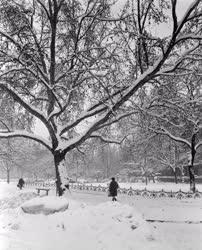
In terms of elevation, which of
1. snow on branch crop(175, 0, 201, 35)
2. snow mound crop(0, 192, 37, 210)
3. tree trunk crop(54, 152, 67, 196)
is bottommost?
snow mound crop(0, 192, 37, 210)

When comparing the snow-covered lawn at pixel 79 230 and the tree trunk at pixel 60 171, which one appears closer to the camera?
the snow-covered lawn at pixel 79 230

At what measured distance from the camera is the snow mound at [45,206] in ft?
35.5

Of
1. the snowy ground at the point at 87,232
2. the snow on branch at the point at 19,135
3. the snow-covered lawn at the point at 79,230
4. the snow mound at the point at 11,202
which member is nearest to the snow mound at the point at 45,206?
the snow-covered lawn at the point at 79,230

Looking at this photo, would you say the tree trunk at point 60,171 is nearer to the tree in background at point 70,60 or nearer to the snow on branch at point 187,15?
the tree in background at point 70,60

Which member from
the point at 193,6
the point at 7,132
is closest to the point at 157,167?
the point at 7,132

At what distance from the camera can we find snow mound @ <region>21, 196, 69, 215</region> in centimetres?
1081

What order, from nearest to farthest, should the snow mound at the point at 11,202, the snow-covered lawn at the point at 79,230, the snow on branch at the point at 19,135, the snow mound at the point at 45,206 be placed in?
the snow-covered lawn at the point at 79,230
the snow mound at the point at 45,206
the snow on branch at the point at 19,135
the snow mound at the point at 11,202

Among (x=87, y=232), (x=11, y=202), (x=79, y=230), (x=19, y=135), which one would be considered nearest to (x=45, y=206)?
(x=79, y=230)

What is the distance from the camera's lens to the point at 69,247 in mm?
8773

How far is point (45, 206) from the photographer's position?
35.6ft

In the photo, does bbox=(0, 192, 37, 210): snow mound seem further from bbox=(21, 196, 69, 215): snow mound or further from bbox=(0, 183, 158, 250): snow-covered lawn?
bbox=(0, 183, 158, 250): snow-covered lawn

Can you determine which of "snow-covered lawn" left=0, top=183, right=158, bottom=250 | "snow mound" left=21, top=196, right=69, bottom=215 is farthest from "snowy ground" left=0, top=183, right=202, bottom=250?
"snow mound" left=21, top=196, right=69, bottom=215

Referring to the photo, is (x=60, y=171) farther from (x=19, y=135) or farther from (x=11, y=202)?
(x=11, y=202)

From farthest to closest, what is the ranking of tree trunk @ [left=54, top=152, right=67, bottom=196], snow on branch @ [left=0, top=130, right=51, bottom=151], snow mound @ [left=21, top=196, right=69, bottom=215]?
tree trunk @ [left=54, top=152, right=67, bottom=196] → snow on branch @ [left=0, top=130, right=51, bottom=151] → snow mound @ [left=21, top=196, right=69, bottom=215]
